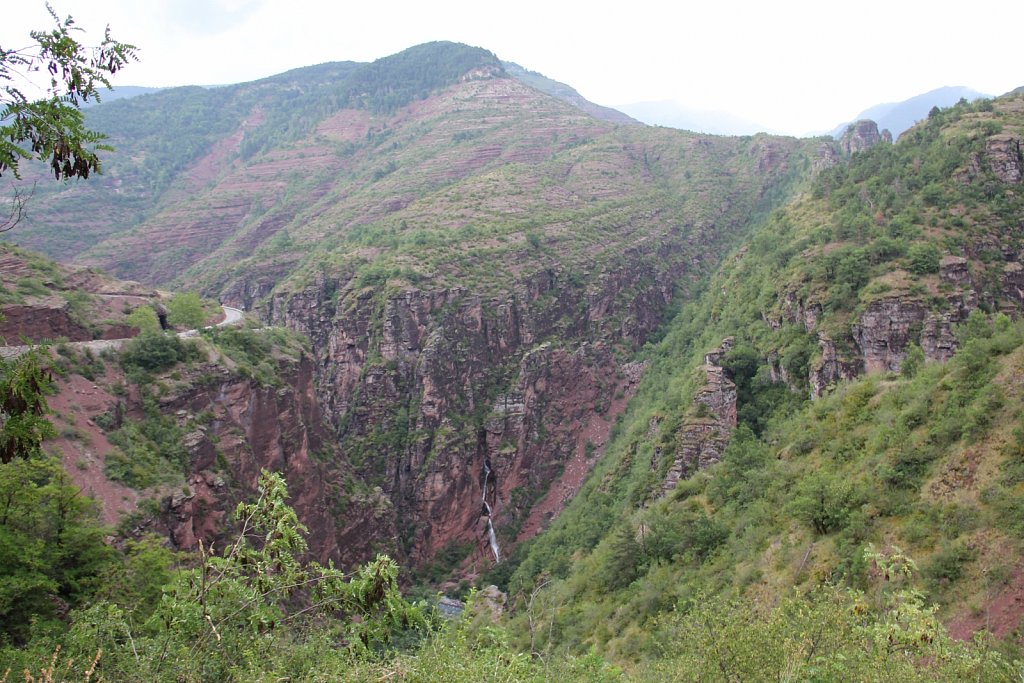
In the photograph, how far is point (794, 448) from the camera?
24500 mm

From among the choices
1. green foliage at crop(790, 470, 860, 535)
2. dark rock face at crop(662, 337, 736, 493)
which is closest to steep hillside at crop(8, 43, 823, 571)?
dark rock face at crop(662, 337, 736, 493)

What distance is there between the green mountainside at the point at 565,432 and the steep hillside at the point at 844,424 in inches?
6.1

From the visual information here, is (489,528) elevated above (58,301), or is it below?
below

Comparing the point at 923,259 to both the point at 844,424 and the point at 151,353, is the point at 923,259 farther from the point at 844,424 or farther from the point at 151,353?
the point at 151,353

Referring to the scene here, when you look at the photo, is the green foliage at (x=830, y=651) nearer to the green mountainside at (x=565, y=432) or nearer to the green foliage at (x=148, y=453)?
the green mountainside at (x=565, y=432)

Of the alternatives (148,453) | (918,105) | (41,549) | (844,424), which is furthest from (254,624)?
(918,105)

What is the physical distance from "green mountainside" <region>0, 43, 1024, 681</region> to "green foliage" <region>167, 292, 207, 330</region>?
397 centimetres

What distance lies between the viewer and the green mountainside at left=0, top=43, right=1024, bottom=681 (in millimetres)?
9664

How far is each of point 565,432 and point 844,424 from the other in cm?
3170

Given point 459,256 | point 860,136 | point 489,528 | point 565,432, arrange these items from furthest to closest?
1. point 860,136
2. point 459,256
3. point 565,432
4. point 489,528

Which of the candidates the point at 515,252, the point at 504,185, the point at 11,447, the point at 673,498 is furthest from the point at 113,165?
the point at 11,447

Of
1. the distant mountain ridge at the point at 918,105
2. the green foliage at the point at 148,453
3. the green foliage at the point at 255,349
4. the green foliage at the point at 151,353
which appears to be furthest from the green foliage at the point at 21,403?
the distant mountain ridge at the point at 918,105

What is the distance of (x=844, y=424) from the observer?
76.5ft

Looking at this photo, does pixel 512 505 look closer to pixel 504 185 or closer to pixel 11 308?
pixel 11 308
